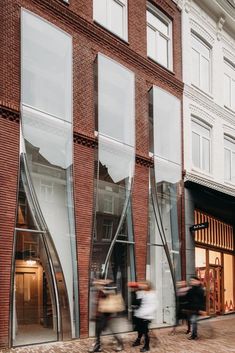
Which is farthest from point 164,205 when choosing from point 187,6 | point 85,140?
point 187,6

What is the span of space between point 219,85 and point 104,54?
8113 mm

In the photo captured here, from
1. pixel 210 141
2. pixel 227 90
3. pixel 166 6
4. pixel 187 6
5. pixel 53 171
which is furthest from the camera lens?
pixel 227 90

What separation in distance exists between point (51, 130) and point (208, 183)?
28.7ft

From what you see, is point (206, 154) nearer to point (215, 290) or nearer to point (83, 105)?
point (215, 290)

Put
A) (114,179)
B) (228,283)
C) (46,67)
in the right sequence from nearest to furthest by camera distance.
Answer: (46,67) → (114,179) → (228,283)

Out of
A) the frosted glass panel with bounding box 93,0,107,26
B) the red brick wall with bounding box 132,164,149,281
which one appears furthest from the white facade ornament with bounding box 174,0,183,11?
the red brick wall with bounding box 132,164,149,281

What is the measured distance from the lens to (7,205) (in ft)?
42.1

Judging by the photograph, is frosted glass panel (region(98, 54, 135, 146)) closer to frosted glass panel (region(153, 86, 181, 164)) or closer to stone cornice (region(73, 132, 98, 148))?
stone cornice (region(73, 132, 98, 148))

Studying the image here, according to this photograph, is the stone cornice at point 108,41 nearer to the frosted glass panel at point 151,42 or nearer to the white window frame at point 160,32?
the white window frame at point 160,32

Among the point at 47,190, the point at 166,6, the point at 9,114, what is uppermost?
the point at 166,6

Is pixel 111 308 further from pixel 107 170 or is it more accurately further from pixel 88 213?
pixel 107 170

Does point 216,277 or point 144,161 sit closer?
point 144,161

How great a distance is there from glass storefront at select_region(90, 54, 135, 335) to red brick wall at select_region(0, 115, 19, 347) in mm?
2983

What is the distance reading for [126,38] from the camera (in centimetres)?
1773
